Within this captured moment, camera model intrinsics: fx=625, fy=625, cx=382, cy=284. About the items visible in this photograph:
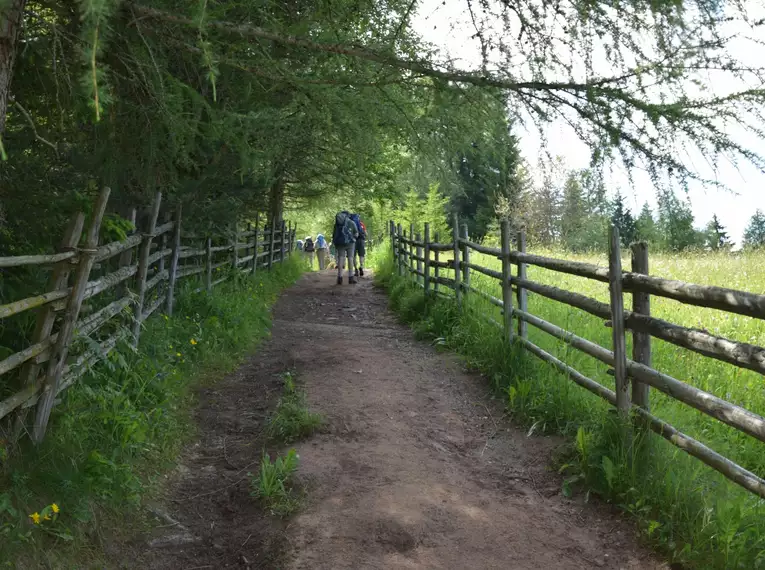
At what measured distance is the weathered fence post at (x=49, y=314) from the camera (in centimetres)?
345

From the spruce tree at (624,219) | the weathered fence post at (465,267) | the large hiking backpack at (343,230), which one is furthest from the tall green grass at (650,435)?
the large hiking backpack at (343,230)

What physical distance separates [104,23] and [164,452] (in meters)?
3.33

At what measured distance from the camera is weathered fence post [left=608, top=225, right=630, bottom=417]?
414 cm

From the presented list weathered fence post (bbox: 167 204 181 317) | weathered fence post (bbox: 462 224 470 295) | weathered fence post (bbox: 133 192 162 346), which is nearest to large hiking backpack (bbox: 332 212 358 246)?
weathered fence post (bbox: 462 224 470 295)

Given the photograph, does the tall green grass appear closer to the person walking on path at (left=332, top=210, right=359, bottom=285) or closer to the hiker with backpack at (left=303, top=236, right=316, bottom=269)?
the person walking on path at (left=332, top=210, right=359, bottom=285)

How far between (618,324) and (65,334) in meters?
3.48

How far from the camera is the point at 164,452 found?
14.4 feet

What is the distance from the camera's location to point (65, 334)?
A: 12.2 feet

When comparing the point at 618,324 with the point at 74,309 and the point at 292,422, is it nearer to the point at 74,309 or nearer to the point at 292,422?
the point at 292,422

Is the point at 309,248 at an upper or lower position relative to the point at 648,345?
upper

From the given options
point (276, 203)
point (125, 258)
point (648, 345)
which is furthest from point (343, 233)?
point (648, 345)

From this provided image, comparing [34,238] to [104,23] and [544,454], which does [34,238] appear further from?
[544,454]

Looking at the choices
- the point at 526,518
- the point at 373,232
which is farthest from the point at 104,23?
the point at 373,232

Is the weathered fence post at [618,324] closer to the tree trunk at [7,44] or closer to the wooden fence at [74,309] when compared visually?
the wooden fence at [74,309]
